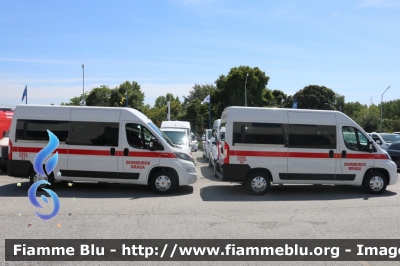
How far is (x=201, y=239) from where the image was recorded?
265 inches

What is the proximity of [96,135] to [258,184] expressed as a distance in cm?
477

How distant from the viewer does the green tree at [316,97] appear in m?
64.8

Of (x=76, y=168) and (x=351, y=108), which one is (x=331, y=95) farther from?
(x=76, y=168)

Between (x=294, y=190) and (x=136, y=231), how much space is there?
254 inches

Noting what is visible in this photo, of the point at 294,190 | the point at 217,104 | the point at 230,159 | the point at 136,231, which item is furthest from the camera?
the point at 217,104

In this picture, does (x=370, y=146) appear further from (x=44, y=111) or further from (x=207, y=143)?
(x=207, y=143)

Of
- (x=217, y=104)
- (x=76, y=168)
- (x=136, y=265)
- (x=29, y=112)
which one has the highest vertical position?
(x=217, y=104)

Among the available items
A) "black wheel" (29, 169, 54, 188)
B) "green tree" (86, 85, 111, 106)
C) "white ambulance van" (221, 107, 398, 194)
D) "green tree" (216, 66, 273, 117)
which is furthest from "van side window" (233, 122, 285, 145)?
"green tree" (86, 85, 111, 106)

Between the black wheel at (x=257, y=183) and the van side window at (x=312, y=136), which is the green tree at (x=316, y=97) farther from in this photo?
the black wheel at (x=257, y=183)

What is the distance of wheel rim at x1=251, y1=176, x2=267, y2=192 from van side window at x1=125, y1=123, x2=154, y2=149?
10.3 feet

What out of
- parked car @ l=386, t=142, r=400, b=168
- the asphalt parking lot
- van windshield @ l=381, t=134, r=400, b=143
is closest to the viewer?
the asphalt parking lot

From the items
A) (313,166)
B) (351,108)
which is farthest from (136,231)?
(351,108)

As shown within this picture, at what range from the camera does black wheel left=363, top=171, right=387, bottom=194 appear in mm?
11469

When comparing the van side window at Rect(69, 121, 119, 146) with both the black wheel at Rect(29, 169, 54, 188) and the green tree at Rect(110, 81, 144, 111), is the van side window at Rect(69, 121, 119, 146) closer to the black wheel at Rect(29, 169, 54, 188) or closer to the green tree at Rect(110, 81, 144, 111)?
the black wheel at Rect(29, 169, 54, 188)
